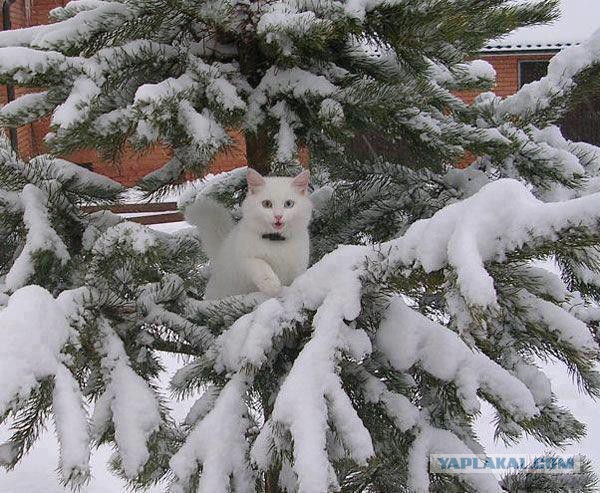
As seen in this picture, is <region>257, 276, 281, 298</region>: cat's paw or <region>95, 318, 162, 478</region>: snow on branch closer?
<region>95, 318, 162, 478</region>: snow on branch

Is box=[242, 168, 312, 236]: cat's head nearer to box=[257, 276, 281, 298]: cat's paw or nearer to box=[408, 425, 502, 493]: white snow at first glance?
box=[257, 276, 281, 298]: cat's paw

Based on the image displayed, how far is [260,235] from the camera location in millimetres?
2207

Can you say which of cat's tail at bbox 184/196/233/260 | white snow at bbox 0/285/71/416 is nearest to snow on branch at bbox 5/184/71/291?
white snow at bbox 0/285/71/416

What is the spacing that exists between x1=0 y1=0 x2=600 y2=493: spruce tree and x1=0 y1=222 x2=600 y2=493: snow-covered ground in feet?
7.97

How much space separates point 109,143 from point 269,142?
68 cm

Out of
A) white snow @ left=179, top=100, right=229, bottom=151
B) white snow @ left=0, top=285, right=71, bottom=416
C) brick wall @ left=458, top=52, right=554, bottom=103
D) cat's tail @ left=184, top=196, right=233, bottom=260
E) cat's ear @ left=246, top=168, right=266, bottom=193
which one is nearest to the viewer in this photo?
white snow @ left=0, top=285, right=71, bottom=416

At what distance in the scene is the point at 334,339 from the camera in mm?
1226

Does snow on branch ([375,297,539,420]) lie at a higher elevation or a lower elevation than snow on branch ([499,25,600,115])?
lower

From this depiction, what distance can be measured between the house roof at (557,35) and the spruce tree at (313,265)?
9913mm

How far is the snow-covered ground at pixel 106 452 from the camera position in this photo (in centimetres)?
428

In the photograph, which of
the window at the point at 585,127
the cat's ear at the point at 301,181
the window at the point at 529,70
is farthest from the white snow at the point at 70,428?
the window at the point at 529,70

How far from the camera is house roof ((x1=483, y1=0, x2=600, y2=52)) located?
37.8 ft

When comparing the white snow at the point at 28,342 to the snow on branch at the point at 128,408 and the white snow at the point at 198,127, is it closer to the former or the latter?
the snow on branch at the point at 128,408

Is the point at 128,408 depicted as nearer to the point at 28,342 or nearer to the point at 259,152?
the point at 28,342
